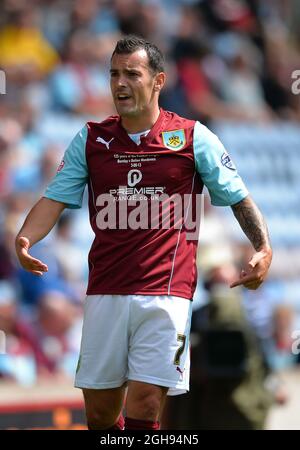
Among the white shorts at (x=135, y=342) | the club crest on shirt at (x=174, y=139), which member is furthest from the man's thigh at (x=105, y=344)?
the club crest on shirt at (x=174, y=139)

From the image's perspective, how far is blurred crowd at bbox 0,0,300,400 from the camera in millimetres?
10234

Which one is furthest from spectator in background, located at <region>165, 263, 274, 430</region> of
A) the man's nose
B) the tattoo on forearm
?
the man's nose

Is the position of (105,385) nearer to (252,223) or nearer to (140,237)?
A: (140,237)

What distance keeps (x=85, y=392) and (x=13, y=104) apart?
6.88 meters

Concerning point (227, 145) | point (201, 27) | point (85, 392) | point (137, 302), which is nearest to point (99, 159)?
point (137, 302)

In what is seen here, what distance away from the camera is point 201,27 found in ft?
51.4

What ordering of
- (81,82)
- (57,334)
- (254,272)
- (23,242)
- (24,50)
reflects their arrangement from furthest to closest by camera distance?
1. (81,82)
2. (24,50)
3. (57,334)
4. (23,242)
5. (254,272)

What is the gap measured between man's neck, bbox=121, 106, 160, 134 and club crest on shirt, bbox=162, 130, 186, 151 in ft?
0.34

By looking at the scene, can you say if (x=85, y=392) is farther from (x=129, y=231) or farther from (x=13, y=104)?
(x=13, y=104)

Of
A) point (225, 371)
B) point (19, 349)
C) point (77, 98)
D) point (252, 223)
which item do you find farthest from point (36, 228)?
point (77, 98)

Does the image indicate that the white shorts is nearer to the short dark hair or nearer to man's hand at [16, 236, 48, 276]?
man's hand at [16, 236, 48, 276]

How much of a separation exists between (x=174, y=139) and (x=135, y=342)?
1103 millimetres

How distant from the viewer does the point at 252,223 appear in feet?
19.2

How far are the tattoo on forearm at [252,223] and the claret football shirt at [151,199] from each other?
0.05 meters
